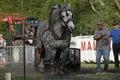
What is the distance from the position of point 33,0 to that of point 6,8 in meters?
2.49

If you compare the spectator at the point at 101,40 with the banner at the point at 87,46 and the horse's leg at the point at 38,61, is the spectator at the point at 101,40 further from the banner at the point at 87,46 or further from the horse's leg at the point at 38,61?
the banner at the point at 87,46

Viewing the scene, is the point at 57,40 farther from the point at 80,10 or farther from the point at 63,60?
the point at 80,10

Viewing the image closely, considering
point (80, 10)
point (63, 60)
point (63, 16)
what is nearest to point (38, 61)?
point (63, 60)

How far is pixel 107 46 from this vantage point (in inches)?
794

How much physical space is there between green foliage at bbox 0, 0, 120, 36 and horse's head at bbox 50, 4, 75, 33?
56.6 ft

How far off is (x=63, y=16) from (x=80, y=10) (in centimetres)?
2780

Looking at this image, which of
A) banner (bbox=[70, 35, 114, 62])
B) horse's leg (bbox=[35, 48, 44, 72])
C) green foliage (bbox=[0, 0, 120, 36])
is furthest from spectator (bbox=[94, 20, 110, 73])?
green foliage (bbox=[0, 0, 120, 36])

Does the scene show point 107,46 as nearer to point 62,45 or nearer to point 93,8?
point 62,45

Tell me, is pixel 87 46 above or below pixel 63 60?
above

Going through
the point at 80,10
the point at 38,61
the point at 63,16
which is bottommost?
the point at 38,61

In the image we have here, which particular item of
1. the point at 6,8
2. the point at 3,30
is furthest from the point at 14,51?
the point at 6,8

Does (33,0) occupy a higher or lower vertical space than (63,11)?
higher

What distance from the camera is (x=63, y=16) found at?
19281 millimetres

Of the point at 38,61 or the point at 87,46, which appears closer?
the point at 38,61
